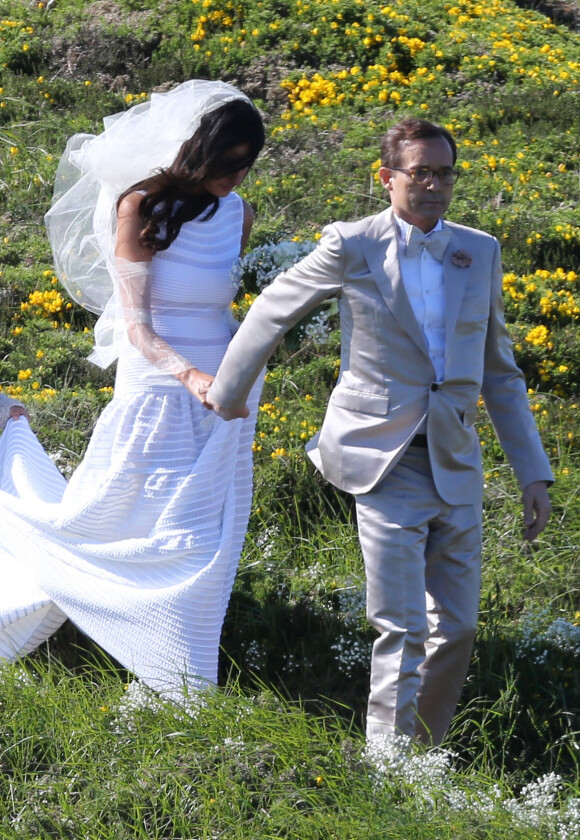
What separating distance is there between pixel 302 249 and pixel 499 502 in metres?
1.57

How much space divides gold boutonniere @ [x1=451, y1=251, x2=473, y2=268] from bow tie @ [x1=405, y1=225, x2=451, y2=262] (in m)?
0.04

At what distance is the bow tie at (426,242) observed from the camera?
13.0 feet

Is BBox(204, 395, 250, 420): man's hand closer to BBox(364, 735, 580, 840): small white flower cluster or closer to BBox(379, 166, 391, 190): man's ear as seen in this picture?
BBox(379, 166, 391, 190): man's ear

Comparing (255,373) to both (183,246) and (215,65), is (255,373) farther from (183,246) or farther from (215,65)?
(215,65)

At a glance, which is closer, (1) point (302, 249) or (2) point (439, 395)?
(2) point (439, 395)

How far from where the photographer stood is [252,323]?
161 inches

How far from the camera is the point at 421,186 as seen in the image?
3908mm

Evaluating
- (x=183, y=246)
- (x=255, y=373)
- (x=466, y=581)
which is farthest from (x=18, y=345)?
(x=466, y=581)

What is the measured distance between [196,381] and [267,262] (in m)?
0.62

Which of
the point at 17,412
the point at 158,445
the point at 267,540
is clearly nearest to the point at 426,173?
the point at 158,445

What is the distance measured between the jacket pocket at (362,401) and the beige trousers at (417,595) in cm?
18

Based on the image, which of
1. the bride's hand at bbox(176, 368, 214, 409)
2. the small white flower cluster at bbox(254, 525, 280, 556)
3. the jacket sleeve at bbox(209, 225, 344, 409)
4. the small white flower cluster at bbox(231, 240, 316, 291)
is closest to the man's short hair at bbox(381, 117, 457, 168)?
the jacket sleeve at bbox(209, 225, 344, 409)

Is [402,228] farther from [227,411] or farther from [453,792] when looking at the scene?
[453,792]

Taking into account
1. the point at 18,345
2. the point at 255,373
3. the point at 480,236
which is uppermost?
the point at 480,236
